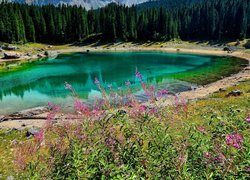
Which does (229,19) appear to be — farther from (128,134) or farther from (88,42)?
(128,134)

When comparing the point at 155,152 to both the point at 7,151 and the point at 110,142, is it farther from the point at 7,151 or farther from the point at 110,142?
the point at 7,151

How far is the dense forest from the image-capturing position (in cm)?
11312

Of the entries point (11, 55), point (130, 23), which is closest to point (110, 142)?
point (11, 55)

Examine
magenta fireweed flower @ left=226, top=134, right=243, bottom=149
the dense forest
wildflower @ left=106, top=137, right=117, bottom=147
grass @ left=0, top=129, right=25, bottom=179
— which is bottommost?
grass @ left=0, top=129, right=25, bottom=179

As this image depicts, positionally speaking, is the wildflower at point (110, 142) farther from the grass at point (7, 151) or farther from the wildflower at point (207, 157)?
the grass at point (7, 151)

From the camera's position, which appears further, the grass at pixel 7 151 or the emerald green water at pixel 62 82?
the emerald green water at pixel 62 82

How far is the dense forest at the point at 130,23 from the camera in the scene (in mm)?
113125

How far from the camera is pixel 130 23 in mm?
119688

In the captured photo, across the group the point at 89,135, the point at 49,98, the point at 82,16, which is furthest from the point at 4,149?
the point at 82,16

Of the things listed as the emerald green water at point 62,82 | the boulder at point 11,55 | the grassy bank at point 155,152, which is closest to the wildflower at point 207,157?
the grassy bank at point 155,152

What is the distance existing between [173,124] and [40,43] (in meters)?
114

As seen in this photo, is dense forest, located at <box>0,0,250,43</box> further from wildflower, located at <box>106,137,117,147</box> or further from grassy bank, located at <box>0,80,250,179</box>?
wildflower, located at <box>106,137,117,147</box>

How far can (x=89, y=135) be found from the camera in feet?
21.6

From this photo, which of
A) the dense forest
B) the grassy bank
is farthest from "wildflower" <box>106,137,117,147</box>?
the dense forest
